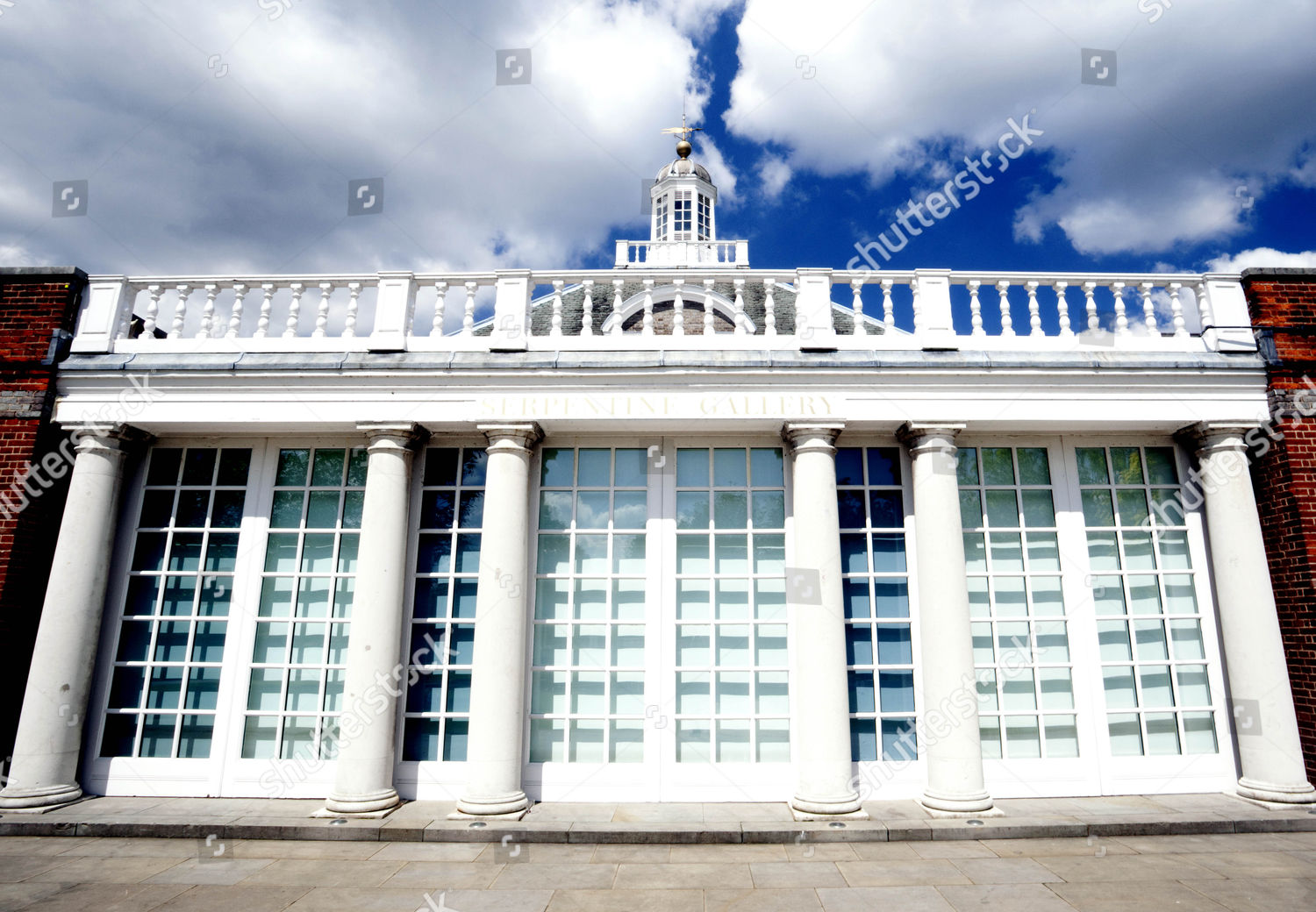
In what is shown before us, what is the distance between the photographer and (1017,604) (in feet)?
27.8

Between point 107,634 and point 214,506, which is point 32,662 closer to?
point 107,634

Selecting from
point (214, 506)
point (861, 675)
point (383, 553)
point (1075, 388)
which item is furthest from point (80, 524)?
point (1075, 388)

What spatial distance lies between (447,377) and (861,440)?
16.4 feet

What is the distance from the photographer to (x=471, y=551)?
27.9 feet

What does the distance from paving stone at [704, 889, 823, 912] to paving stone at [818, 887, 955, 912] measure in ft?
0.44

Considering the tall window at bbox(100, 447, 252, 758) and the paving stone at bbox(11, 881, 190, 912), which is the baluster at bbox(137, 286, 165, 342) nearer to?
the tall window at bbox(100, 447, 252, 758)

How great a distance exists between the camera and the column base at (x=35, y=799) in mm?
7387

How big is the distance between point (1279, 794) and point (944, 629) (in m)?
3.89

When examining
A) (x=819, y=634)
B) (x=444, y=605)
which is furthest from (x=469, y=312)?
(x=819, y=634)

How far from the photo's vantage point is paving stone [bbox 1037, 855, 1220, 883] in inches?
235

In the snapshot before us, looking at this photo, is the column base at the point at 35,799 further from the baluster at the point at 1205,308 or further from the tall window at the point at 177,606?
the baluster at the point at 1205,308

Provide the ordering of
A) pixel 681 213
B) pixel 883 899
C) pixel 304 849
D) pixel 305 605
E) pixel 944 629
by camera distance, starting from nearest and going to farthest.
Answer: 1. pixel 883 899
2. pixel 304 849
3. pixel 944 629
4. pixel 305 605
5. pixel 681 213

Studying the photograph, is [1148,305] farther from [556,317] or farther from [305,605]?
[305,605]

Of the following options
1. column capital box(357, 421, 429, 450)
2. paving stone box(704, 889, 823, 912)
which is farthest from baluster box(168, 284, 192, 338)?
paving stone box(704, 889, 823, 912)
